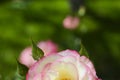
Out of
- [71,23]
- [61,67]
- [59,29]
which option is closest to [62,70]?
[61,67]

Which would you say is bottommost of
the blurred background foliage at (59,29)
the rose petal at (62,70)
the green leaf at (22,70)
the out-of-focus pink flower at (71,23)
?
the blurred background foliage at (59,29)

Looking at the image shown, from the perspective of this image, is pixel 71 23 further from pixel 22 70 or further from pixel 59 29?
pixel 22 70

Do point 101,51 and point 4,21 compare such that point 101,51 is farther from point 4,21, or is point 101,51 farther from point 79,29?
point 4,21

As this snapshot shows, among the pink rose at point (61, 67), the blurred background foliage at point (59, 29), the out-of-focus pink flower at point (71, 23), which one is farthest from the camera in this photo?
the blurred background foliage at point (59, 29)

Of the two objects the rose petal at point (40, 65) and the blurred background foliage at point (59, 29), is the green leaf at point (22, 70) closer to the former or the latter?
the rose petal at point (40, 65)

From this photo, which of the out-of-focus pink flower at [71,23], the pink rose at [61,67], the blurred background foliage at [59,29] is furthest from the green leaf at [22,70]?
the blurred background foliage at [59,29]
